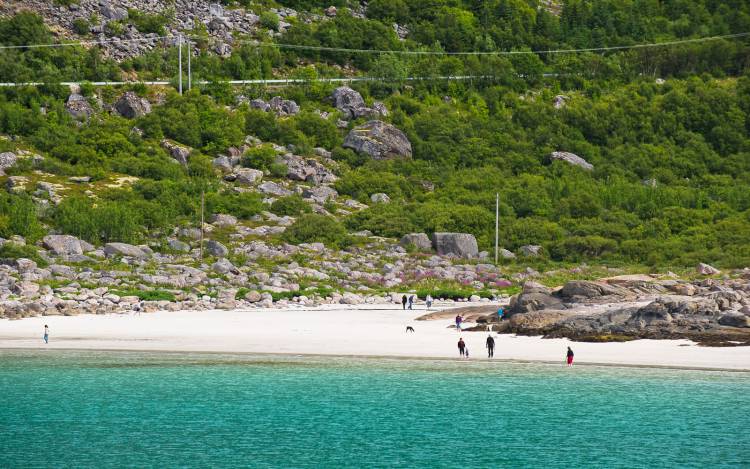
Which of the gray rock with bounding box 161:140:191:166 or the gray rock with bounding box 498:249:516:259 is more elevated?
the gray rock with bounding box 161:140:191:166

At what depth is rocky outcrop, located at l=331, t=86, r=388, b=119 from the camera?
3802 inches

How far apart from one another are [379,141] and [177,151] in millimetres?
17743

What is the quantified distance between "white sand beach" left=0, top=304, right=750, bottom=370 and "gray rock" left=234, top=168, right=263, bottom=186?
1221 inches

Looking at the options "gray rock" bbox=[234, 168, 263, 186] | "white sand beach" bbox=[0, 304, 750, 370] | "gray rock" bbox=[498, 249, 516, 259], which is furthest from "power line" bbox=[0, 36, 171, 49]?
"white sand beach" bbox=[0, 304, 750, 370]

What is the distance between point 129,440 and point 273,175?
56762mm

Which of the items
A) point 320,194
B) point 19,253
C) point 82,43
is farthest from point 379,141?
point 19,253

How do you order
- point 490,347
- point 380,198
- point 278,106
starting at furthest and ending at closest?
1. point 278,106
2. point 380,198
3. point 490,347

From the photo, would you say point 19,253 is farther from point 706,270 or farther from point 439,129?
point 439,129

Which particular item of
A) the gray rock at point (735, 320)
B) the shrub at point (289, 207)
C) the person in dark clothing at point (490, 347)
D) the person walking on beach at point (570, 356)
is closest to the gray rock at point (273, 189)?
the shrub at point (289, 207)

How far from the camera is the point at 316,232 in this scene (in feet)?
233

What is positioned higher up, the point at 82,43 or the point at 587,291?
the point at 82,43

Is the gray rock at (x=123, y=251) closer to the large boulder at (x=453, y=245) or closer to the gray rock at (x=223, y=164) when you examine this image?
the large boulder at (x=453, y=245)

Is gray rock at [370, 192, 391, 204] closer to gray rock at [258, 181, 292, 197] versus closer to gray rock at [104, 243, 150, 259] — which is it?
gray rock at [258, 181, 292, 197]

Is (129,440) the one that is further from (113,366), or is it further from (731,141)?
(731,141)
